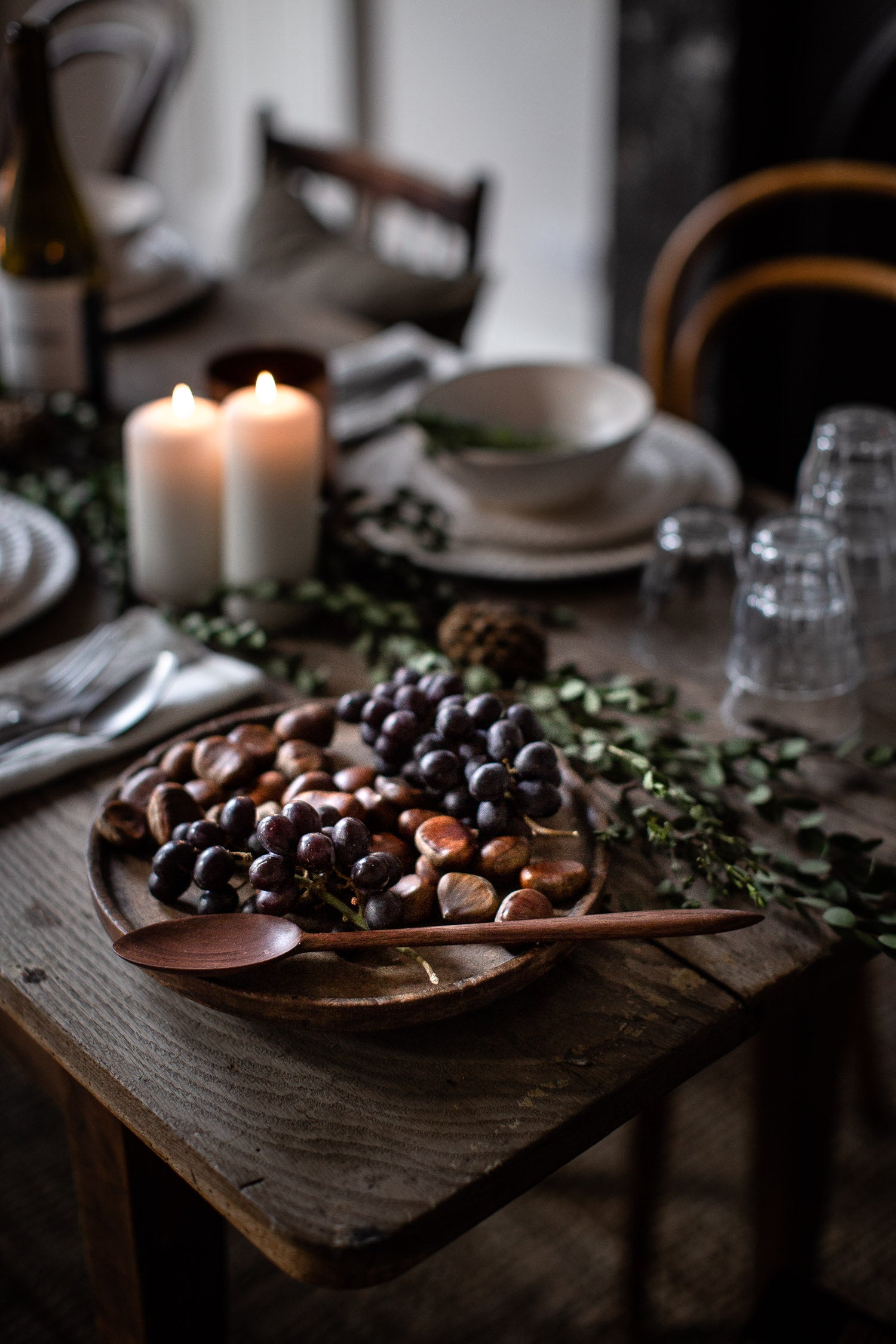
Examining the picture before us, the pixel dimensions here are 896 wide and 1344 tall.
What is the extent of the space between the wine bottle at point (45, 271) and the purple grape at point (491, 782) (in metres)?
0.81

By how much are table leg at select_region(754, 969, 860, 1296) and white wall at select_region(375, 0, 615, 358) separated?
7.32ft

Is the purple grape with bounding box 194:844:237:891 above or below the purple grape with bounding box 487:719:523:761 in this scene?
below

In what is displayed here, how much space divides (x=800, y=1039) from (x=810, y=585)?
1.42 ft

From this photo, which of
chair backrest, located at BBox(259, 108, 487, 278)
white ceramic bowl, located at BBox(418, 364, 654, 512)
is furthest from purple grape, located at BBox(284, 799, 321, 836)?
chair backrest, located at BBox(259, 108, 487, 278)

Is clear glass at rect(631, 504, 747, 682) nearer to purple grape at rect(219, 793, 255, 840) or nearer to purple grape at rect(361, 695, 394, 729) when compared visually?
purple grape at rect(361, 695, 394, 729)

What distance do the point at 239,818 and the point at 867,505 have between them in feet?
1.81

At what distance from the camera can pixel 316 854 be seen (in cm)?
56

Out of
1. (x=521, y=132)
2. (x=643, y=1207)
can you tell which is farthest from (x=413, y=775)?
(x=521, y=132)

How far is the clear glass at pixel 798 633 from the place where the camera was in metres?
0.79

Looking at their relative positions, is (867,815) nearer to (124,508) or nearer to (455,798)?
(455,798)

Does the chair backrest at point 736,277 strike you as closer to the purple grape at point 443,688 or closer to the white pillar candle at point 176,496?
the white pillar candle at point 176,496

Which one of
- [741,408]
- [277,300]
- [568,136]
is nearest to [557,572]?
[277,300]

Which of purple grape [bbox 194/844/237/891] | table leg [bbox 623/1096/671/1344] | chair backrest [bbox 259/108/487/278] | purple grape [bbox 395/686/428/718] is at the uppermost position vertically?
chair backrest [bbox 259/108/487/278]

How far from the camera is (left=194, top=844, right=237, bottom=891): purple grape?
22.3 inches
